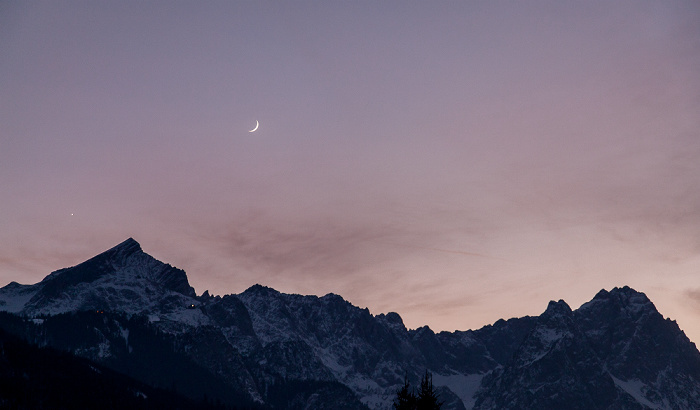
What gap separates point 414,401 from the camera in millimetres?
76562
